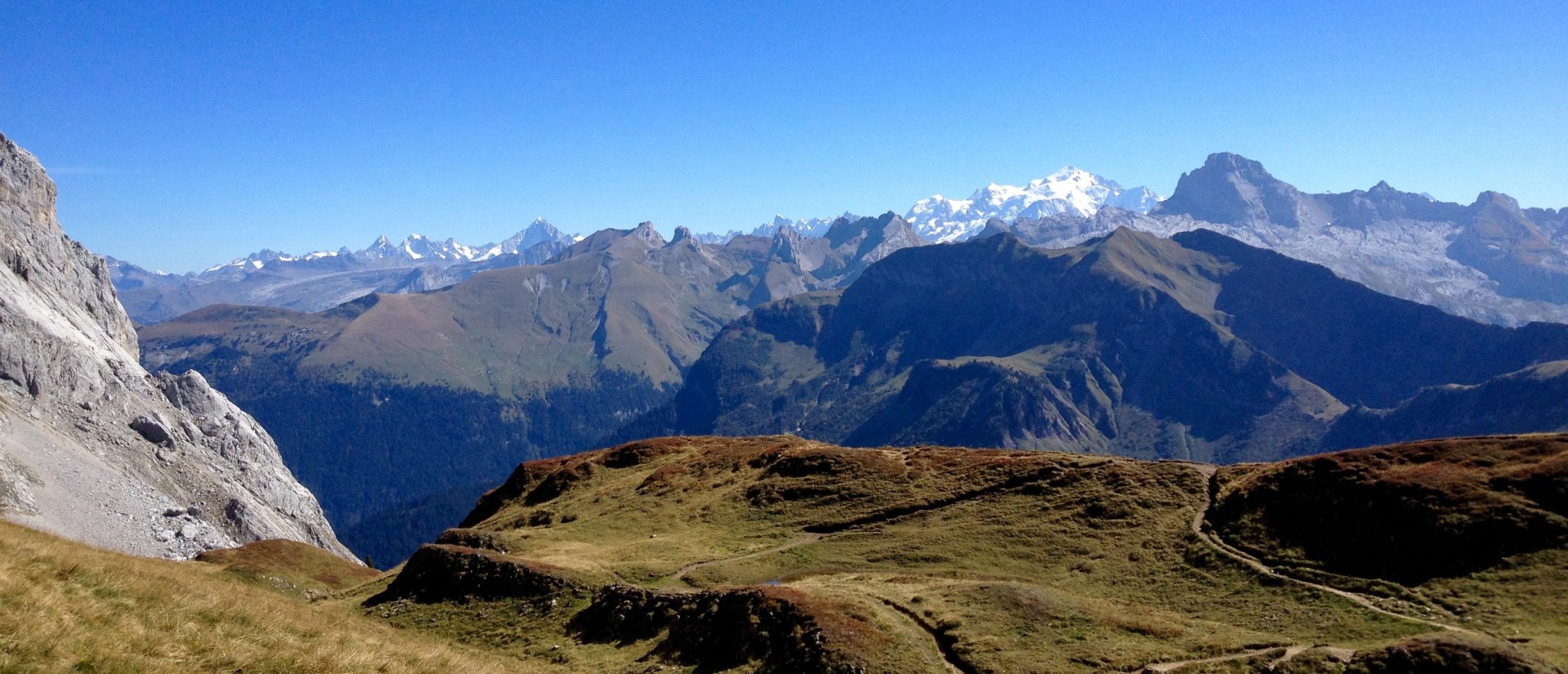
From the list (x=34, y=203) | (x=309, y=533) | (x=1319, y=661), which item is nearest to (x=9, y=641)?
(x=1319, y=661)

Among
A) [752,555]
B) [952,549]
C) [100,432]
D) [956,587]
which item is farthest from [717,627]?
[100,432]

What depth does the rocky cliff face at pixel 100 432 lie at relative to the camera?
403 feet

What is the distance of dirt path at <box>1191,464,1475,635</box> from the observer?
127 feet

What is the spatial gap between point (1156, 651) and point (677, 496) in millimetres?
57042

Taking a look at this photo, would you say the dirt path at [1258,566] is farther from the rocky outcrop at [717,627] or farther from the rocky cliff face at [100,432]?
the rocky cliff face at [100,432]

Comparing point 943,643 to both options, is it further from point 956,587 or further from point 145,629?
point 145,629

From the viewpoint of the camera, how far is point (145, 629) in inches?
831

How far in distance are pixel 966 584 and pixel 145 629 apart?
38.7m

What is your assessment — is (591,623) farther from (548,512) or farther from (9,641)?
(548,512)

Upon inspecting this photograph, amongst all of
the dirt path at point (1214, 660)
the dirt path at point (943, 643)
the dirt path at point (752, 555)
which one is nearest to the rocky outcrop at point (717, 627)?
the dirt path at point (943, 643)

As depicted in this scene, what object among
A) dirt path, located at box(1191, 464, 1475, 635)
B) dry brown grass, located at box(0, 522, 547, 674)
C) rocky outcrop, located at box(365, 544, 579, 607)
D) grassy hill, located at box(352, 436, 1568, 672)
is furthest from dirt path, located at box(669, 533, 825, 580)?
dry brown grass, located at box(0, 522, 547, 674)

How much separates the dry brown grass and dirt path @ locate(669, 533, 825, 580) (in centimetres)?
3054

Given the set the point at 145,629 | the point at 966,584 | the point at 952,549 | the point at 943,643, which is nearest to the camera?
the point at 145,629

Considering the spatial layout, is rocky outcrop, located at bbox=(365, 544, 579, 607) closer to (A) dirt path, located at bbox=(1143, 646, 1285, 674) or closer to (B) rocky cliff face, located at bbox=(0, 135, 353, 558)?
(A) dirt path, located at bbox=(1143, 646, 1285, 674)
